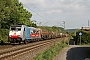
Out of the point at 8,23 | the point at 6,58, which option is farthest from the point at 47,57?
the point at 8,23

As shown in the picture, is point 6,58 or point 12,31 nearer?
point 6,58

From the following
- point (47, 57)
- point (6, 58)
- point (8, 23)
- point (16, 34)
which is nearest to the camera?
point (6, 58)

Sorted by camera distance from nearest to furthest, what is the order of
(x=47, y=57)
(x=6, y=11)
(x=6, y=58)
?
A: (x=6, y=58)
(x=47, y=57)
(x=6, y=11)

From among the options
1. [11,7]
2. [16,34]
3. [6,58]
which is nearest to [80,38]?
[11,7]

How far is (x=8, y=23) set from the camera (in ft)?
185

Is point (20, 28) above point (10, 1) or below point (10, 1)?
below

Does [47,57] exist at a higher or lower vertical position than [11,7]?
lower

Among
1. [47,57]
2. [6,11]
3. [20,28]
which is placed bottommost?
[47,57]

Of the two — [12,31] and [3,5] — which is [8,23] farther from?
[12,31]

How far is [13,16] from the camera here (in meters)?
57.1

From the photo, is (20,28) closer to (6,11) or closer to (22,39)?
(22,39)

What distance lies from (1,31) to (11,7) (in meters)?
5.69

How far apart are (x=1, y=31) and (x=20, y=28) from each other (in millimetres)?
14715

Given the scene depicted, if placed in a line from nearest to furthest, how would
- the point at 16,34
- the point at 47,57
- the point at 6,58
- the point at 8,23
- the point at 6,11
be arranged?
the point at 6,58, the point at 47,57, the point at 16,34, the point at 6,11, the point at 8,23
